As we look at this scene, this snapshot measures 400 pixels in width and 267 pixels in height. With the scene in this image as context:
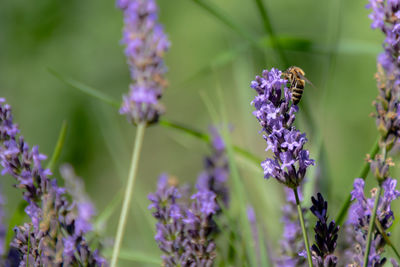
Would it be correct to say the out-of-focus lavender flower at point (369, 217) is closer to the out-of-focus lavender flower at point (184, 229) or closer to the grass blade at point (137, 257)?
the out-of-focus lavender flower at point (184, 229)

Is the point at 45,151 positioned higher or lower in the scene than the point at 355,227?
higher

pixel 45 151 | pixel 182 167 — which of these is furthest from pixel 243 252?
pixel 45 151

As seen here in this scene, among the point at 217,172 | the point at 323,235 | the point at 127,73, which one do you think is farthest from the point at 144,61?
the point at 127,73

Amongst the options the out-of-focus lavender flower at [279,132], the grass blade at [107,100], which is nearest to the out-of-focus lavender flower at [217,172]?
the grass blade at [107,100]

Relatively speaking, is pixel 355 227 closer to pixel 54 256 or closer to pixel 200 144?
pixel 54 256

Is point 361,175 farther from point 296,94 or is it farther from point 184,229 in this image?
point 184,229

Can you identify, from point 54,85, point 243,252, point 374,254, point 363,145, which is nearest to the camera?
point 374,254
